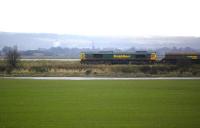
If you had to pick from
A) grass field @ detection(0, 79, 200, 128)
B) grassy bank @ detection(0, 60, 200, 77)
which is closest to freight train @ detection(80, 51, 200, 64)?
grassy bank @ detection(0, 60, 200, 77)

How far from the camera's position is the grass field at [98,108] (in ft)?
37.8

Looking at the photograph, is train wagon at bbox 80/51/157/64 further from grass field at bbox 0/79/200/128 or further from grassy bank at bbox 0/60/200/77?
grass field at bbox 0/79/200/128

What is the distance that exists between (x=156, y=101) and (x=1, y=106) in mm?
8036

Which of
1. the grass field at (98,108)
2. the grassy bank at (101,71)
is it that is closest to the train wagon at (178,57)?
Result: the grassy bank at (101,71)

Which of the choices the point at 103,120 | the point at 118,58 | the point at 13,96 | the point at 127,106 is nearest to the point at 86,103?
the point at 127,106

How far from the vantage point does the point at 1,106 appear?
47.4 ft

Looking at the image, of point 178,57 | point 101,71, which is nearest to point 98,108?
point 101,71

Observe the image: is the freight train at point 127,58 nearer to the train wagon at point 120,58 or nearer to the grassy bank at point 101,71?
the train wagon at point 120,58

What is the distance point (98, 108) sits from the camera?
→ 14305mm

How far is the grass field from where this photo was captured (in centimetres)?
1151

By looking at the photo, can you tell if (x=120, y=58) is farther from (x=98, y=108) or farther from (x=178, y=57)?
(x=98, y=108)

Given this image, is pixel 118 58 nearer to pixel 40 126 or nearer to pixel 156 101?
pixel 156 101

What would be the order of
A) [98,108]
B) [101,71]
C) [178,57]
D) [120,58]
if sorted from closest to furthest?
[98,108] < [101,71] < [178,57] < [120,58]

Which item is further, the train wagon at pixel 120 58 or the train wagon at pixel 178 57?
the train wagon at pixel 120 58
